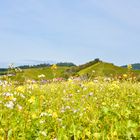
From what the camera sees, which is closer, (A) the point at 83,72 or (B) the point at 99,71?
(B) the point at 99,71

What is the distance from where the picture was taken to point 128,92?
10.3 meters

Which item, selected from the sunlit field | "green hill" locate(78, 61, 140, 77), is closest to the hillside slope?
"green hill" locate(78, 61, 140, 77)

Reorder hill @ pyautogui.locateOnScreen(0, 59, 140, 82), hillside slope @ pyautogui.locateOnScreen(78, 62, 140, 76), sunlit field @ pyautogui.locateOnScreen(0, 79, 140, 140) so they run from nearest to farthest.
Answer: sunlit field @ pyautogui.locateOnScreen(0, 79, 140, 140) < hill @ pyautogui.locateOnScreen(0, 59, 140, 82) < hillside slope @ pyautogui.locateOnScreen(78, 62, 140, 76)

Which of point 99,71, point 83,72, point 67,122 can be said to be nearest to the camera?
Result: point 67,122

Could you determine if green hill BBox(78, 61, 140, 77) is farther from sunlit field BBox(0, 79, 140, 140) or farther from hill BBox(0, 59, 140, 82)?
sunlit field BBox(0, 79, 140, 140)

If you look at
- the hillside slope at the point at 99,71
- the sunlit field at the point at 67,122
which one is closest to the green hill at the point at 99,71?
the hillside slope at the point at 99,71

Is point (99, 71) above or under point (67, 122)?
above

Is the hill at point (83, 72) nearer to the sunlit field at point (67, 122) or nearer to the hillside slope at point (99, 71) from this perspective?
the hillside slope at point (99, 71)

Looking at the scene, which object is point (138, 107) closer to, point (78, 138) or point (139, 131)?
point (139, 131)

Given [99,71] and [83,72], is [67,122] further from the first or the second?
[83,72]

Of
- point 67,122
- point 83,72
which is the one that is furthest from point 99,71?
point 83,72

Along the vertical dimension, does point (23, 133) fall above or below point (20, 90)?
below

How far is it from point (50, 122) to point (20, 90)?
2508 millimetres

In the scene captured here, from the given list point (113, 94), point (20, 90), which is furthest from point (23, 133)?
point (113, 94)
